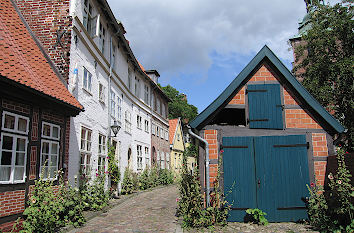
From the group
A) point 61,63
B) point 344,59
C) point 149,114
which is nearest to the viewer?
point 61,63

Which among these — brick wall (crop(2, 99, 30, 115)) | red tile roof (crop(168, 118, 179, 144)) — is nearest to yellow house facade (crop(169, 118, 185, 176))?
red tile roof (crop(168, 118, 179, 144))

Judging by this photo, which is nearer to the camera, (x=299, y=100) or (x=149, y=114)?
(x=299, y=100)

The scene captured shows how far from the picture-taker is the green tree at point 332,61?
17.7 m

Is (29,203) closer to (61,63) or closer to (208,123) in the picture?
(61,63)

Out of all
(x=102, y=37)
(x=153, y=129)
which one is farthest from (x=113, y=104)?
(x=153, y=129)

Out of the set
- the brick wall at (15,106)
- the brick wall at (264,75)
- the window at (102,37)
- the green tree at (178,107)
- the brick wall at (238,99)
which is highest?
the green tree at (178,107)

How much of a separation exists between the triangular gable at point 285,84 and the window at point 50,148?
12.6ft

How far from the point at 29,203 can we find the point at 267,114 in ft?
21.2

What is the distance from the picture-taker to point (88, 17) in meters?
10.9

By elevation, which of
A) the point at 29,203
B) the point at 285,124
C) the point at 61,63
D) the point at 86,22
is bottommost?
the point at 29,203

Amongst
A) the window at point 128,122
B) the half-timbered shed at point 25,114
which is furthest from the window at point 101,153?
the window at point 128,122

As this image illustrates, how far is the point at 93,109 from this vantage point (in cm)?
1112

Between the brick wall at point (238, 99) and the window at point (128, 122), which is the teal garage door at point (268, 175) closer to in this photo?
the brick wall at point (238, 99)

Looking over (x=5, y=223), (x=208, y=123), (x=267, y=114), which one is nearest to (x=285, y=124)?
(x=267, y=114)
